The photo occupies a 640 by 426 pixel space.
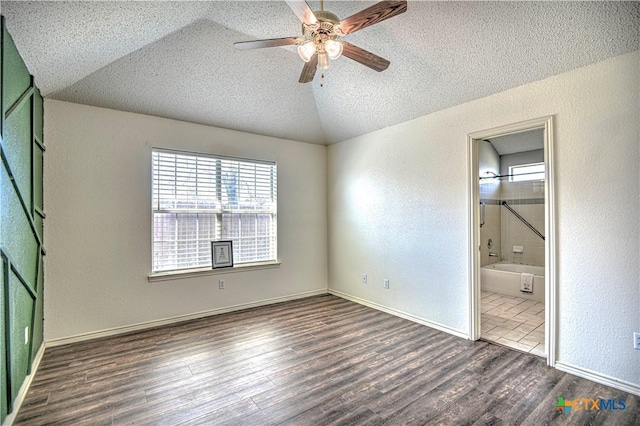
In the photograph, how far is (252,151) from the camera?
4414 mm

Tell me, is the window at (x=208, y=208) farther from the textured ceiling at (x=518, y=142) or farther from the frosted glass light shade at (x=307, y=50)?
the textured ceiling at (x=518, y=142)


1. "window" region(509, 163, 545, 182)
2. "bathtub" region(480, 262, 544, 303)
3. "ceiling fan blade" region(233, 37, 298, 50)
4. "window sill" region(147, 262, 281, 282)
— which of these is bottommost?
"bathtub" region(480, 262, 544, 303)

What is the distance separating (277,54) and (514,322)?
417cm

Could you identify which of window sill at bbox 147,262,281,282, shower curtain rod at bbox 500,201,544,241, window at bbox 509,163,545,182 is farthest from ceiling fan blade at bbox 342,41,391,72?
shower curtain rod at bbox 500,201,544,241


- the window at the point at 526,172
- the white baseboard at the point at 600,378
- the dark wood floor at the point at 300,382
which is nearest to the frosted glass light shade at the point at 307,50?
the dark wood floor at the point at 300,382

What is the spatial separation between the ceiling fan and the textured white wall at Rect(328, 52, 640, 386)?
5.40 ft

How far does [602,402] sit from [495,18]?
114 inches

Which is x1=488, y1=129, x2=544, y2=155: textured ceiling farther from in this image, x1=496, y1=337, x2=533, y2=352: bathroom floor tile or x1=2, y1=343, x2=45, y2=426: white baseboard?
x1=2, y1=343, x2=45, y2=426: white baseboard

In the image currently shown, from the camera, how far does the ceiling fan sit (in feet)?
5.53

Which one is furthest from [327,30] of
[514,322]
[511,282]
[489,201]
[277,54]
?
[489,201]

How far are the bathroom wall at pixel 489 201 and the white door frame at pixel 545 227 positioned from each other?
2871 mm

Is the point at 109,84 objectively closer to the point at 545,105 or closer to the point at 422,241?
the point at 422,241

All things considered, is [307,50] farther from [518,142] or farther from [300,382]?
[518,142]

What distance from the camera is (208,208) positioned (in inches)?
160
